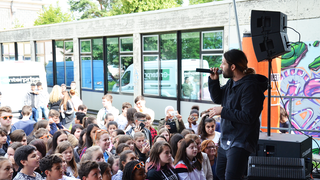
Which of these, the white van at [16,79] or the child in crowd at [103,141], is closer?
the child in crowd at [103,141]

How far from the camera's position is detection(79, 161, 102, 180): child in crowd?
4000 millimetres

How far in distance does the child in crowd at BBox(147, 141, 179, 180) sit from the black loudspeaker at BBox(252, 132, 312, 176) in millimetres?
1114

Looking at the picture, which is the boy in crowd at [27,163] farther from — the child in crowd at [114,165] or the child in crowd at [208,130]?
the child in crowd at [208,130]

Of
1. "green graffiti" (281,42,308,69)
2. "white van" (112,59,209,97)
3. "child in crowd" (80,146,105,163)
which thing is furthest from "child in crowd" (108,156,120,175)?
"white van" (112,59,209,97)

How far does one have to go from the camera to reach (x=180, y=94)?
1182 cm

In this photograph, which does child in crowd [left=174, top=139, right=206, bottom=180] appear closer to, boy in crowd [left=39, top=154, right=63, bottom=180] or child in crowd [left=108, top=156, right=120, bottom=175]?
child in crowd [left=108, top=156, right=120, bottom=175]

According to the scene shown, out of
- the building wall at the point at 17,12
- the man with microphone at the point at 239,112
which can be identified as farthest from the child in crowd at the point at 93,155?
the building wall at the point at 17,12

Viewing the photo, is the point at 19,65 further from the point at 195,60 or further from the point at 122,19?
the point at 195,60

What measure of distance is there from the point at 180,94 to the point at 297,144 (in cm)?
808

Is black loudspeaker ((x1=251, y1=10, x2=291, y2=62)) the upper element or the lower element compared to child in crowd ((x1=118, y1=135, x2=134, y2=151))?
upper

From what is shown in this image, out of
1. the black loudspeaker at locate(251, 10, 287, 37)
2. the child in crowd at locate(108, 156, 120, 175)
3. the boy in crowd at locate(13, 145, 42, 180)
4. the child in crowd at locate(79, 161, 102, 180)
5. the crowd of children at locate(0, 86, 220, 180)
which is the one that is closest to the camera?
the child in crowd at locate(79, 161, 102, 180)

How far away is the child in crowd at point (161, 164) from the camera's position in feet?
14.3

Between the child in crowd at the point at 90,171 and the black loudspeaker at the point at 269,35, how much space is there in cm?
248

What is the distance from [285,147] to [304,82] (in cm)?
504
